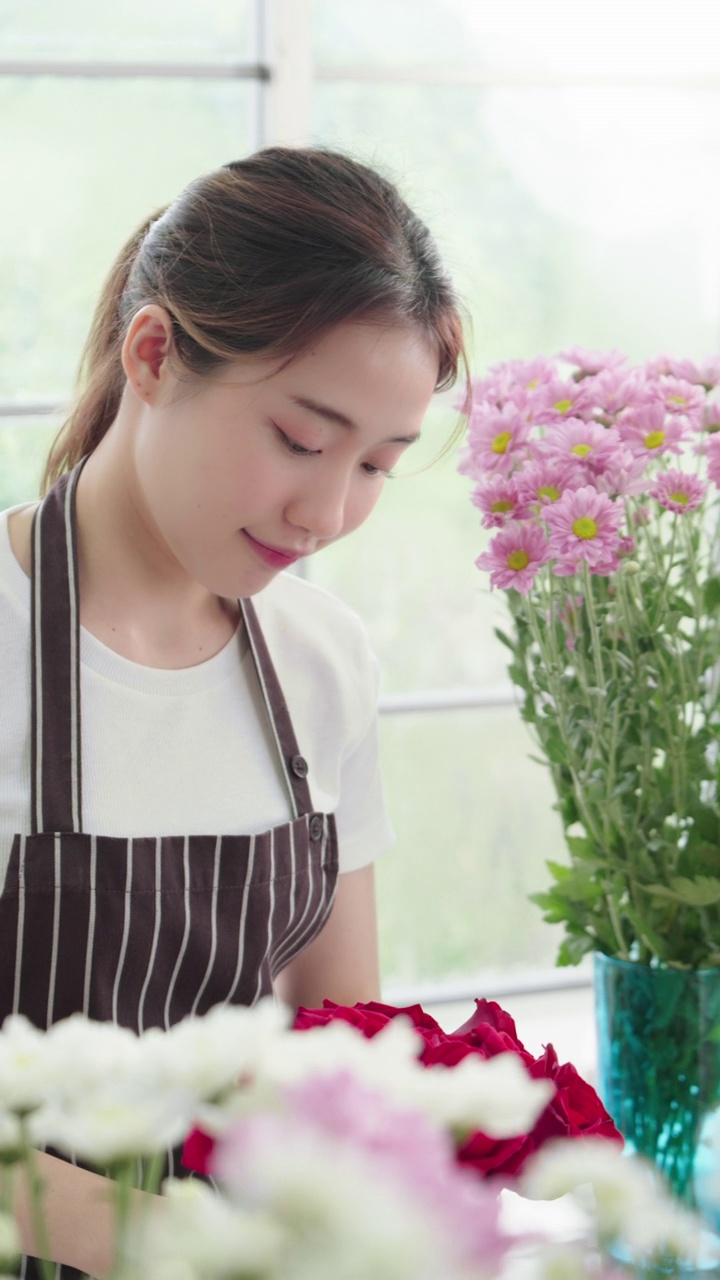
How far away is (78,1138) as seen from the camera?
333 mm

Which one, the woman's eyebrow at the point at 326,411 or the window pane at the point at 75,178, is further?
the window pane at the point at 75,178

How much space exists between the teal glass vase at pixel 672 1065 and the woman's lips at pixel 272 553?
1.72 feet

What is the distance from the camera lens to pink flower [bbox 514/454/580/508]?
117 cm

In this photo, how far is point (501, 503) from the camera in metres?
1.19

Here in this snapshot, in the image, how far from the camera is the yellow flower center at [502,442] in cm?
123

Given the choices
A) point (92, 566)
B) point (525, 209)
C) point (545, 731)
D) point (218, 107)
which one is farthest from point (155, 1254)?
point (525, 209)

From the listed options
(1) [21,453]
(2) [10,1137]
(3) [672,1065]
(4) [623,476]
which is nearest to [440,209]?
(1) [21,453]

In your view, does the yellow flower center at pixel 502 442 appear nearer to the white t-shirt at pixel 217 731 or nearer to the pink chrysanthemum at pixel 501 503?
the pink chrysanthemum at pixel 501 503

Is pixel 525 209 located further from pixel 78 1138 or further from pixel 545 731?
pixel 78 1138

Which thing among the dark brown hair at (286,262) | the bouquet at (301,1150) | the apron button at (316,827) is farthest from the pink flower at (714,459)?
the bouquet at (301,1150)

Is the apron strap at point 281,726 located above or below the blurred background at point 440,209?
below

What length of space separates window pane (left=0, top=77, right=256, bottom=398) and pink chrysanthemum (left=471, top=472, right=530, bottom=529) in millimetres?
943

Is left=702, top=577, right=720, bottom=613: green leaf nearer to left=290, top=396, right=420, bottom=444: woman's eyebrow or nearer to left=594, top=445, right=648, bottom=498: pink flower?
left=594, top=445, right=648, bottom=498: pink flower

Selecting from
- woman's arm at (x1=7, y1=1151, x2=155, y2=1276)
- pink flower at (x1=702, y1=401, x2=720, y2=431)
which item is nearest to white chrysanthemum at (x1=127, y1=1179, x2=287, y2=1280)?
woman's arm at (x1=7, y1=1151, x2=155, y2=1276)
